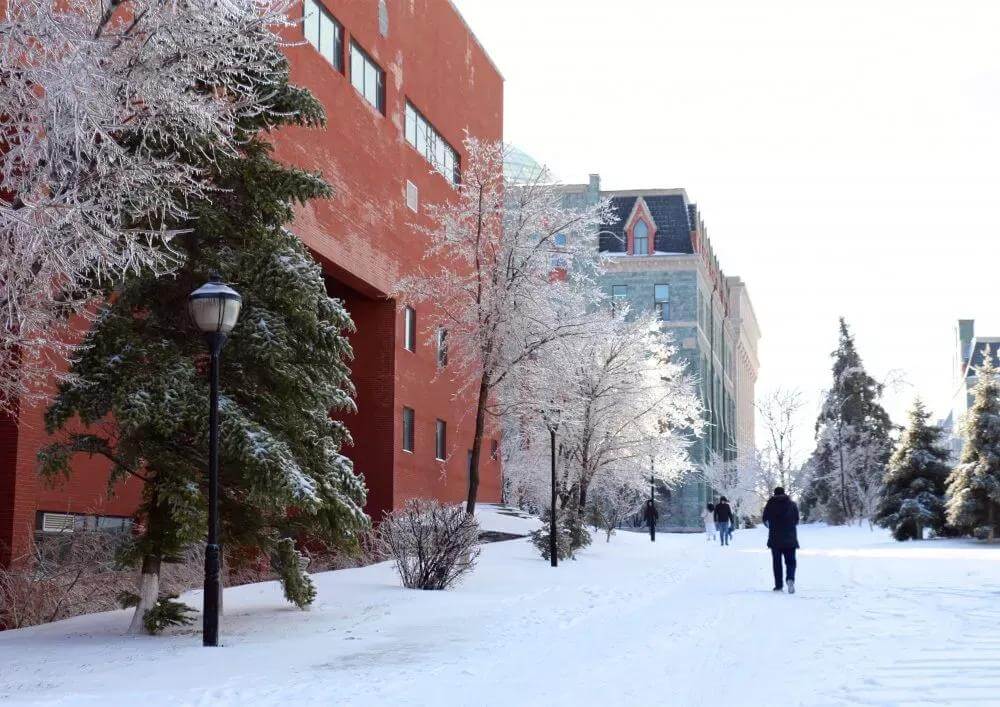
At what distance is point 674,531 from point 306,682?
195ft

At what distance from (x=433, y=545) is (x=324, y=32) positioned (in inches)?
542

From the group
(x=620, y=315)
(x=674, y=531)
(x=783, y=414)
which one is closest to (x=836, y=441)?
(x=783, y=414)

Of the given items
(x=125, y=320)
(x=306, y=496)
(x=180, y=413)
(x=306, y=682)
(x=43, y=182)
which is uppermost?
(x=43, y=182)

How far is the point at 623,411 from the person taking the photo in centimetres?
3825

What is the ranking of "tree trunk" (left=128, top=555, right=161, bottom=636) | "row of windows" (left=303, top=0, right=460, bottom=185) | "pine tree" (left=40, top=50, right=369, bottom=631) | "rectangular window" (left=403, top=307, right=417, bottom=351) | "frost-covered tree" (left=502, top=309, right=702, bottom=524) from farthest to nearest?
1. "rectangular window" (left=403, top=307, right=417, bottom=351)
2. "frost-covered tree" (left=502, top=309, right=702, bottom=524)
3. "row of windows" (left=303, top=0, right=460, bottom=185)
4. "tree trunk" (left=128, top=555, right=161, bottom=636)
5. "pine tree" (left=40, top=50, right=369, bottom=631)

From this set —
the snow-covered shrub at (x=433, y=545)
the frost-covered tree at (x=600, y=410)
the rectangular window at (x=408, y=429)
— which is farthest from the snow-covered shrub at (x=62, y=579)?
the rectangular window at (x=408, y=429)

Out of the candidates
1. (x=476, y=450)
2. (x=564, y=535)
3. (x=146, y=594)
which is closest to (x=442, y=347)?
(x=476, y=450)

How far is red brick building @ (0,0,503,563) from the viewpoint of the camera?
2728 centimetres

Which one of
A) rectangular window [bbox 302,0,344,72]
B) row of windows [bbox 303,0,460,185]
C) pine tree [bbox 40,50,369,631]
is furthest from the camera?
row of windows [bbox 303,0,460,185]

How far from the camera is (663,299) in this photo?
72.0m

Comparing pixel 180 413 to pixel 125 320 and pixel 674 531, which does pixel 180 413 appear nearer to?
pixel 125 320

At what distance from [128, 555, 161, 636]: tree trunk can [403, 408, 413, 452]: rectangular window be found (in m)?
18.6

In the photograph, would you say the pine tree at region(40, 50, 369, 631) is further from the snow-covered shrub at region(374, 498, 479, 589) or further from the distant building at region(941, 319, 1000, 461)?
the distant building at region(941, 319, 1000, 461)

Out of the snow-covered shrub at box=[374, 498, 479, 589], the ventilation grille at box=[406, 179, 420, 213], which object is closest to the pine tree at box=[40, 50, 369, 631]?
the snow-covered shrub at box=[374, 498, 479, 589]
